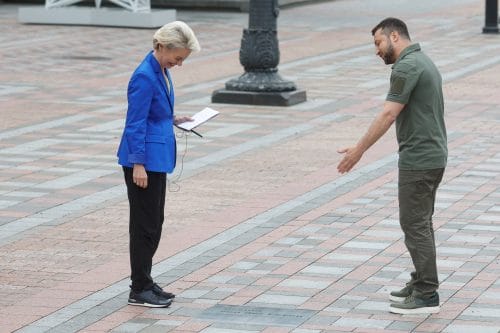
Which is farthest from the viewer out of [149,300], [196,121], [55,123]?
[55,123]

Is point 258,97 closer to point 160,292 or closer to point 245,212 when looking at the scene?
point 245,212

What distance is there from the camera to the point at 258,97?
59.9ft

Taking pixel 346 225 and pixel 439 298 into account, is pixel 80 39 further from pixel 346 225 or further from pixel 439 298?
pixel 439 298

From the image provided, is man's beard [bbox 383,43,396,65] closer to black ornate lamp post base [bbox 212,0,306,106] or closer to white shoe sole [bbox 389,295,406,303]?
white shoe sole [bbox 389,295,406,303]

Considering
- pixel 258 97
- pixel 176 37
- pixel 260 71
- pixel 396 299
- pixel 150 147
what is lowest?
pixel 258 97

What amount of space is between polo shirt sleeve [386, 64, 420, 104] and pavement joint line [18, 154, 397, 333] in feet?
7.00

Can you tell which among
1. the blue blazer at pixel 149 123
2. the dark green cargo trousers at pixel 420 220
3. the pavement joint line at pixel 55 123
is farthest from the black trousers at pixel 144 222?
the pavement joint line at pixel 55 123

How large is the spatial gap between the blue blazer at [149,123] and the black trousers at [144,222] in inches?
4.1

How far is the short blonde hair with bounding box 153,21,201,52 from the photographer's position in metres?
8.52

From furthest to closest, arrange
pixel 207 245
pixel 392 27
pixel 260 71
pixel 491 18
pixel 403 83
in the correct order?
pixel 491 18
pixel 260 71
pixel 207 245
pixel 392 27
pixel 403 83

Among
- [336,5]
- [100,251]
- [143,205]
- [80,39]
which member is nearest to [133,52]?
[80,39]

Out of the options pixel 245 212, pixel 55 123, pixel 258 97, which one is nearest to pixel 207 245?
pixel 245 212

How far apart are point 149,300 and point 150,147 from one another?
938mm

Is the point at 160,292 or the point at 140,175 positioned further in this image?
the point at 160,292
